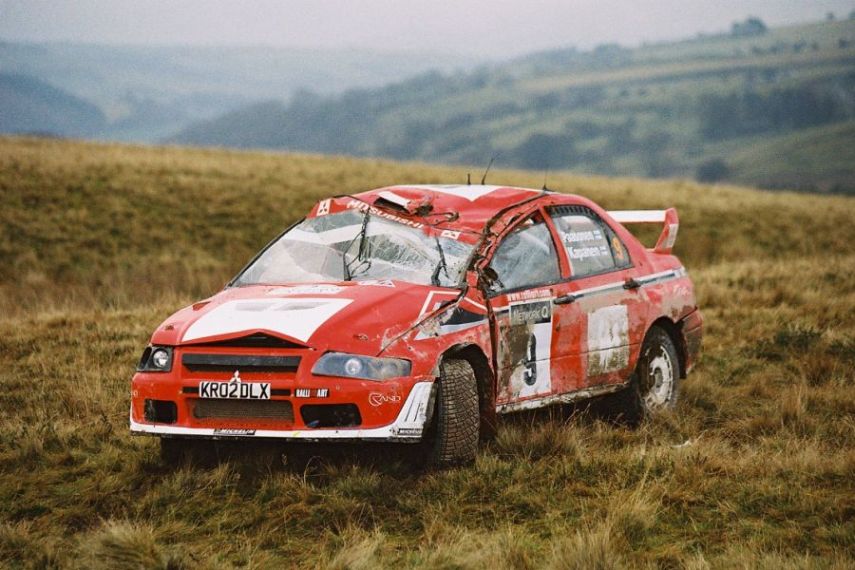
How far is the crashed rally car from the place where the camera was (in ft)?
18.5

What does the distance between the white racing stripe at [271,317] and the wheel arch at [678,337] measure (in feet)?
10.5

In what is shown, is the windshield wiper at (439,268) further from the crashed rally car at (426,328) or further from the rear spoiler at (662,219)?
the rear spoiler at (662,219)

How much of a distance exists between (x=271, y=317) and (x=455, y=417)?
1.12m

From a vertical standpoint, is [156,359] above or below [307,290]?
below

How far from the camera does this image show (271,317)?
584cm

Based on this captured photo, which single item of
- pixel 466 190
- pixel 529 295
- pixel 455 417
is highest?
pixel 466 190

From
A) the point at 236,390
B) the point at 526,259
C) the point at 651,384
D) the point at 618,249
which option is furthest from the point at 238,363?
the point at 651,384

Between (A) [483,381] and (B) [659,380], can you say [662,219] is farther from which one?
(A) [483,381]

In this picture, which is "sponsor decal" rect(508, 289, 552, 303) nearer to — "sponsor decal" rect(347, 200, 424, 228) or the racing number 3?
the racing number 3

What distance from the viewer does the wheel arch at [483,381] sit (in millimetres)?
6227

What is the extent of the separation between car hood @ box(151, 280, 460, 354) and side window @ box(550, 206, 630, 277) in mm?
1412

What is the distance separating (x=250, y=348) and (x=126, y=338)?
474cm

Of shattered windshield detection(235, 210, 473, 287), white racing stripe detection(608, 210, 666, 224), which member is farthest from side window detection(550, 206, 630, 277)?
shattered windshield detection(235, 210, 473, 287)

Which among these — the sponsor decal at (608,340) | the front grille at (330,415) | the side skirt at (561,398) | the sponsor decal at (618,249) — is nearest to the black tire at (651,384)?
the side skirt at (561,398)
